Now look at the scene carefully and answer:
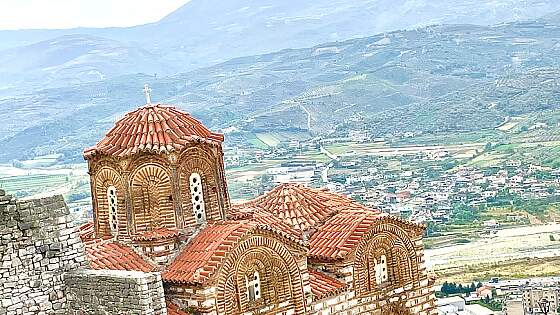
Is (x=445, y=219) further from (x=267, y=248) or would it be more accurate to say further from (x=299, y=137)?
(x=267, y=248)

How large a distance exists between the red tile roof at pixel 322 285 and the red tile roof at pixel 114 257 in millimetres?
2788

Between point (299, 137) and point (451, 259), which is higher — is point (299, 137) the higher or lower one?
the higher one

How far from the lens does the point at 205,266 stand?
40.6ft

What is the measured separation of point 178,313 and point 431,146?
401 ft

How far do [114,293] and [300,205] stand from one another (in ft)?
22.8

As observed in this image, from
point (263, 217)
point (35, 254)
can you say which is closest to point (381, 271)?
point (263, 217)

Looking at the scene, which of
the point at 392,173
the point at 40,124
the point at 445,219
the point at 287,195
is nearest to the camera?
the point at 287,195

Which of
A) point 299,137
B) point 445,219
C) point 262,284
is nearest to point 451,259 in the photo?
point 445,219

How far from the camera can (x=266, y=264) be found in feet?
43.4

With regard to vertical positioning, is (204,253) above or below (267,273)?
above

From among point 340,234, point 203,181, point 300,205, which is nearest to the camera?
point 203,181

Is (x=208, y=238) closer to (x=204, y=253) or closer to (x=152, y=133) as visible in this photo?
(x=204, y=253)

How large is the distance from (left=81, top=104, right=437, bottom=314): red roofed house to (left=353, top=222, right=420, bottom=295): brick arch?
0.07 ft

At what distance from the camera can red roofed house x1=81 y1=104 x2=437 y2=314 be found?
12.6 metres
